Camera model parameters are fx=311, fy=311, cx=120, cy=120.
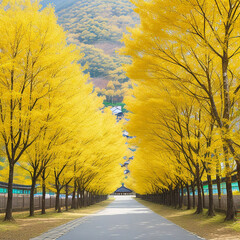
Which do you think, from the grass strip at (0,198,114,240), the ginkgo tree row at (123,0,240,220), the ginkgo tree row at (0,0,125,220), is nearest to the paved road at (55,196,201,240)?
the grass strip at (0,198,114,240)

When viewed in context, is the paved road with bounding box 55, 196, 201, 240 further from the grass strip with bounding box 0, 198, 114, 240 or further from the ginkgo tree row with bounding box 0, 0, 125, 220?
the ginkgo tree row with bounding box 0, 0, 125, 220

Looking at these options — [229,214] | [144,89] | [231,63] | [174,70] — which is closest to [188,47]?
[174,70]

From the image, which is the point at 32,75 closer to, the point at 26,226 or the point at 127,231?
the point at 26,226

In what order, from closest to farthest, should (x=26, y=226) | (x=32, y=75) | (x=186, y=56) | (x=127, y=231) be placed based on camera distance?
(x=127, y=231)
(x=186, y=56)
(x=26, y=226)
(x=32, y=75)

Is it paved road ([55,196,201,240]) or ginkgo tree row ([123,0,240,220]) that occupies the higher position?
ginkgo tree row ([123,0,240,220])

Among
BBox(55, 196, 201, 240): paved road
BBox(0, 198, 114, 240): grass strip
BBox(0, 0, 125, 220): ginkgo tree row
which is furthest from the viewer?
BBox(0, 0, 125, 220): ginkgo tree row

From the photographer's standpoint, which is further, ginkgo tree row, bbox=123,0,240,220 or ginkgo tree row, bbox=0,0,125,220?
ginkgo tree row, bbox=0,0,125,220

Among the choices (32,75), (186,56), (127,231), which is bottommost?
(127,231)

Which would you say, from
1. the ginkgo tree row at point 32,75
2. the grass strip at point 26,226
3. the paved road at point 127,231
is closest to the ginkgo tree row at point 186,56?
the paved road at point 127,231

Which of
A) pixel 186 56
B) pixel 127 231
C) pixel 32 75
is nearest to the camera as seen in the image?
pixel 127 231

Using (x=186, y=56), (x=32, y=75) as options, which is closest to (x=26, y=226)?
(x=32, y=75)

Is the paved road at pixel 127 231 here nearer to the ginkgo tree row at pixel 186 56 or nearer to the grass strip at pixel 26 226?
the grass strip at pixel 26 226

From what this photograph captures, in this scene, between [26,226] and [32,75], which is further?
[32,75]

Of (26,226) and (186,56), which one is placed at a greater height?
(186,56)
